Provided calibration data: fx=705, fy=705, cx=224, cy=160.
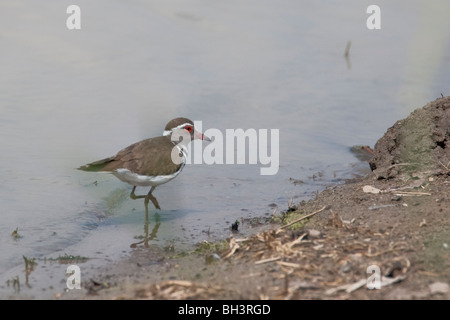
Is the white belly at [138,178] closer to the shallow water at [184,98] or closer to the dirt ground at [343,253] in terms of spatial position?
the shallow water at [184,98]

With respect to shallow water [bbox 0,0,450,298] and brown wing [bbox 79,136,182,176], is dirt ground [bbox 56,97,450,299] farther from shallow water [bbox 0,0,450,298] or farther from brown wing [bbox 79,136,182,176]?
brown wing [bbox 79,136,182,176]

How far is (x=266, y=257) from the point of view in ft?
17.4

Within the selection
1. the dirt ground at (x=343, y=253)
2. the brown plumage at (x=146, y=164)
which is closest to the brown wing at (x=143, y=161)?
the brown plumage at (x=146, y=164)

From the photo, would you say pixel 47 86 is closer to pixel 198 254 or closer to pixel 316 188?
pixel 316 188

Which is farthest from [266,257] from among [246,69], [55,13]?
[55,13]

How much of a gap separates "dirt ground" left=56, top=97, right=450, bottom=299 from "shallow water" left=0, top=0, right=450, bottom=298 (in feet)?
2.29

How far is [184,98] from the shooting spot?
11.0 meters

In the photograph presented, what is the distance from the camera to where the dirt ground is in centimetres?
472

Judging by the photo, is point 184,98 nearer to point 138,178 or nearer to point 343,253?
point 138,178

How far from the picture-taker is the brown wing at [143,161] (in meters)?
7.80

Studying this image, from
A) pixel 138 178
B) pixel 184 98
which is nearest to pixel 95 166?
pixel 138 178

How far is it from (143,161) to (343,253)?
3.29m

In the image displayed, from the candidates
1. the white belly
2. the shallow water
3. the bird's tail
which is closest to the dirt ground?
the shallow water

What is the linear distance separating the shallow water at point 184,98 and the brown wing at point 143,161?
0.52 metres
